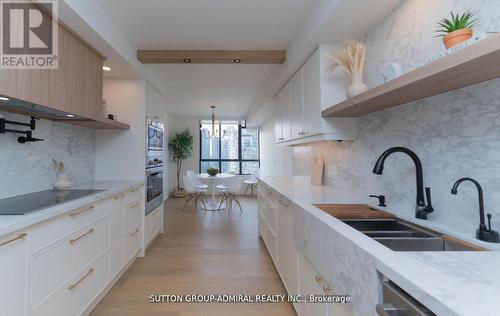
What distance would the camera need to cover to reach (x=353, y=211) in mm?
1502

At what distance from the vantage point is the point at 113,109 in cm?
290

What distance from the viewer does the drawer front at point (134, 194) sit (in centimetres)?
244

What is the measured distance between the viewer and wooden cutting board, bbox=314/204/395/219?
1.43 metres

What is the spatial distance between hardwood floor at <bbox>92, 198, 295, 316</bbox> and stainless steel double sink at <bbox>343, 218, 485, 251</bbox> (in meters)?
1.02

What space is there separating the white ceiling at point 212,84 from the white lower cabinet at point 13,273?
2568 mm

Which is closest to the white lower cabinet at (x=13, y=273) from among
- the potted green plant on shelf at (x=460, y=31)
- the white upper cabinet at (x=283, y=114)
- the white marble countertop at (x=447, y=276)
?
the white marble countertop at (x=447, y=276)

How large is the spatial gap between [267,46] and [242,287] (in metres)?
2.55

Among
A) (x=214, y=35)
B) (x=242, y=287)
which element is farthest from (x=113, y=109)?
(x=242, y=287)

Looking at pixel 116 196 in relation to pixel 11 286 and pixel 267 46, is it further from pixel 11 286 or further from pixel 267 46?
pixel 267 46

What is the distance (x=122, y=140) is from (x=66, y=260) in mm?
1728

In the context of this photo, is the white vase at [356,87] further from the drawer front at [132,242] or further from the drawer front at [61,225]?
the drawer front at [132,242]

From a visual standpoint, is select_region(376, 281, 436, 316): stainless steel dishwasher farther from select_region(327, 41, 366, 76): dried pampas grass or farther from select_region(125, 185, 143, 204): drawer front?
select_region(125, 185, 143, 204): drawer front

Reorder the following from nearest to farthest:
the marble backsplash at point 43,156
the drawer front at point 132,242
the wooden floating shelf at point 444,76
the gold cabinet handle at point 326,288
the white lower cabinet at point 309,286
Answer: the wooden floating shelf at point 444,76 → the gold cabinet handle at point 326,288 → the white lower cabinet at point 309,286 → the marble backsplash at point 43,156 → the drawer front at point 132,242

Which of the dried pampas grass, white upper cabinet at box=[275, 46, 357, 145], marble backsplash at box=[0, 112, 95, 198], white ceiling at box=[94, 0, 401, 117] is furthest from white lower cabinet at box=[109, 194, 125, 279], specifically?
the dried pampas grass
